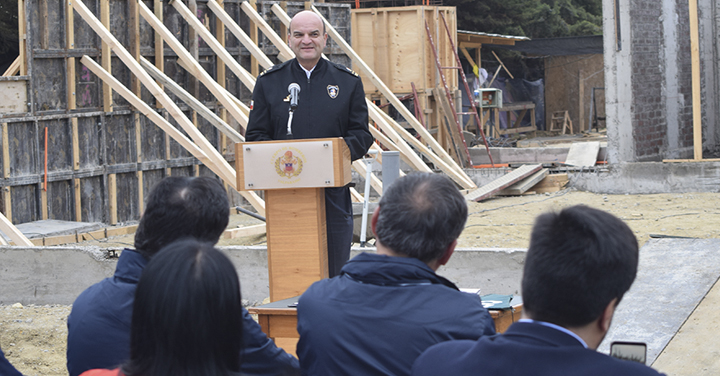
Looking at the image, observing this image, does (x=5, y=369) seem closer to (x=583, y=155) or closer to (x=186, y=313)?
(x=186, y=313)

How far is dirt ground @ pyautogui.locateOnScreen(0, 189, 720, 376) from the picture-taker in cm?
478

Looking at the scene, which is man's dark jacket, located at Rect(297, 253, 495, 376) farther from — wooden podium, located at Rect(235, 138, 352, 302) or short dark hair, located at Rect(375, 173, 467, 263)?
wooden podium, located at Rect(235, 138, 352, 302)

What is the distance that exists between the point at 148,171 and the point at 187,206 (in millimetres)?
7877

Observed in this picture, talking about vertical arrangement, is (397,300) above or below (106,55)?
below

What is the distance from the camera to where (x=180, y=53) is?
29.6 ft

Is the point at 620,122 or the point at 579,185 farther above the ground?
the point at 620,122

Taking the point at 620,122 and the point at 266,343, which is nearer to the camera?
the point at 266,343

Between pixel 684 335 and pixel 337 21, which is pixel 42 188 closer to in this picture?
pixel 337 21

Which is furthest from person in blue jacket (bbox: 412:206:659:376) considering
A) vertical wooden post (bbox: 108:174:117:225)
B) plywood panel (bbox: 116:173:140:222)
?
plywood panel (bbox: 116:173:140:222)

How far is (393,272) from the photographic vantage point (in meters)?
1.94

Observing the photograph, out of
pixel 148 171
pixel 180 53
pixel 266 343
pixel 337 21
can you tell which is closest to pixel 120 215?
pixel 148 171

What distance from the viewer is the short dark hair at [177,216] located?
2.10 metres

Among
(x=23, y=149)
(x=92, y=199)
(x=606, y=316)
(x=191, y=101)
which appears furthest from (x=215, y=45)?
(x=606, y=316)

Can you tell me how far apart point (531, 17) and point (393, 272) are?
23965 millimetres
